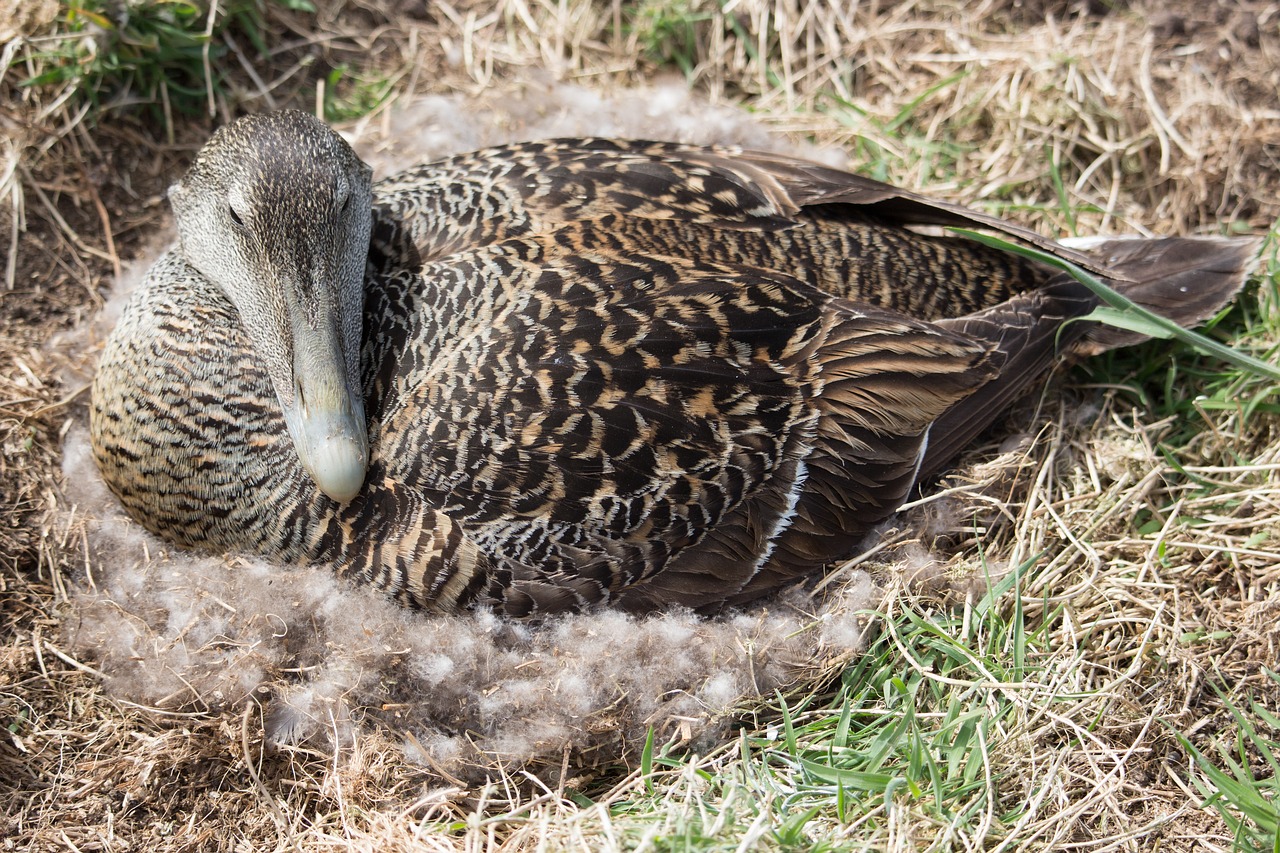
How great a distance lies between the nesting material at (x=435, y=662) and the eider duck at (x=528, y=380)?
3.3 inches

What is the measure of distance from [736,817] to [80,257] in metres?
2.81

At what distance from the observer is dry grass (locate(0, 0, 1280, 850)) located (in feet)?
7.73

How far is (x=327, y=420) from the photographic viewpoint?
2301 millimetres

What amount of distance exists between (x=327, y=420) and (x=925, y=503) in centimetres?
162

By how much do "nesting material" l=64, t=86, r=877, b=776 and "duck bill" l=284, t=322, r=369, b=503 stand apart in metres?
0.33

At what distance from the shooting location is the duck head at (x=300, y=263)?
91.4 inches

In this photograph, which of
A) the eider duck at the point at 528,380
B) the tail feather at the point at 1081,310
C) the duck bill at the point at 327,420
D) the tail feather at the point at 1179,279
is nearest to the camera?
the duck bill at the point at 327,420

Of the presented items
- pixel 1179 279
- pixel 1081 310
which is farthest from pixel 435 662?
pixel 1179 279

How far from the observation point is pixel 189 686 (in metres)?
2.48

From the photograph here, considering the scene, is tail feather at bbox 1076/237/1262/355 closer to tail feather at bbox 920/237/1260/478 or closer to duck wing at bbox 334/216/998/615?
tail feather at bbox 920/237/1260/478

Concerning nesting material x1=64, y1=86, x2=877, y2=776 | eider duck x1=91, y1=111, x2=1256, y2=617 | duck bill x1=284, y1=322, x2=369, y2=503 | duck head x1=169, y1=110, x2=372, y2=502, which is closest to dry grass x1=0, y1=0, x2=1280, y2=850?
nesting material x1=64, y1=86, x2=877, y2=776

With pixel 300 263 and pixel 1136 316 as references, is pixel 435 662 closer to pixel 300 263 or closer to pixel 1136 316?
pixel 300 263

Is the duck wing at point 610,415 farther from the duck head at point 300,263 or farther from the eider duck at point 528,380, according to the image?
the duck head at point 300,263

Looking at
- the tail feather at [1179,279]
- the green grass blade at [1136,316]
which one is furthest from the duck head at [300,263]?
the tail feather at [1179,279]
